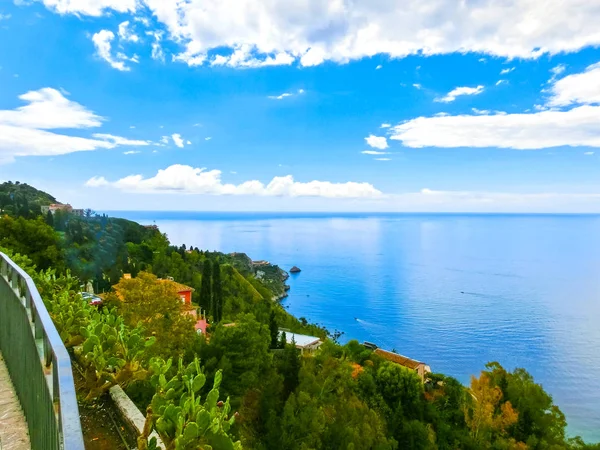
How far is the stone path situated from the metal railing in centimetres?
7

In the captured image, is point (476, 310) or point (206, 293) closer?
point (206, 293)

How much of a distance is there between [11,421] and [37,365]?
0.94 m

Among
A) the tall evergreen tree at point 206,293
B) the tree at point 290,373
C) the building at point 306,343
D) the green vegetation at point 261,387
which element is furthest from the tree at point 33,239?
the building at point 306,343

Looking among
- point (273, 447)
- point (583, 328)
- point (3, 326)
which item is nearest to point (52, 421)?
point (3, 326)

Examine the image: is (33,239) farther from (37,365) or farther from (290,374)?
(37,365)

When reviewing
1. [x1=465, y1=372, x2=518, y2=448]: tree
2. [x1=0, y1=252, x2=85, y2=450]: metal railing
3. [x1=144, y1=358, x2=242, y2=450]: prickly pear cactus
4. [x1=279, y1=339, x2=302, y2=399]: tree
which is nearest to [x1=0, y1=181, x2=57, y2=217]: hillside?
[x1=279, y1=339, x2=302, y2=399]: tree

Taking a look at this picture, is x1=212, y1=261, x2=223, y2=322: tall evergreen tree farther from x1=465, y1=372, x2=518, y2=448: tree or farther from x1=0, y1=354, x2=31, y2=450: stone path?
x1=0, y1=354, x2=31, y2=450: stone path

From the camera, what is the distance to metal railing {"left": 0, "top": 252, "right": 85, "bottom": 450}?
123cm

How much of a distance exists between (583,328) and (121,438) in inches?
2288

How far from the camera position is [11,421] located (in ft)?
8.79

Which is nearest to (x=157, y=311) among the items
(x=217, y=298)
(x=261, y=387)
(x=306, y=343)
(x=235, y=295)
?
(x=261, y=387)

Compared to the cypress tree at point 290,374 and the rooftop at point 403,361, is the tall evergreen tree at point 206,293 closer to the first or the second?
the rooftop at point 403,361

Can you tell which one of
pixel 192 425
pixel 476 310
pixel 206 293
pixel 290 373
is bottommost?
pixel 476 310

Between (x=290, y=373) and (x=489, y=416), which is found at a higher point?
(x=290, y=373)
